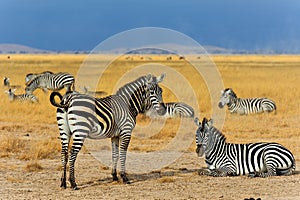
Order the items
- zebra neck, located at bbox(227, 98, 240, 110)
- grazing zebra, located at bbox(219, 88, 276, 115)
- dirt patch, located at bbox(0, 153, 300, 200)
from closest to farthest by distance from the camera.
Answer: dirt patch, located at bbox(0, 153, 300, 200) < grazing zebra, located at bbox(219, 88, 276, 115) < zebra neck, located at bbox(227, 98, 240, 110)

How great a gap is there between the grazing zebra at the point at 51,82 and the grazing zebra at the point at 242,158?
13315mm

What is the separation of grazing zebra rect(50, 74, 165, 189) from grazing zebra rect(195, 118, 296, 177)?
3.79ft

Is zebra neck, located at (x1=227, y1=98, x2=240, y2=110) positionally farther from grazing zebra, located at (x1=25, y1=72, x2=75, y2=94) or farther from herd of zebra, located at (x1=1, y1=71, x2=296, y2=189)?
herd of zebra, located at (x1=1, y1=71, x2=296, y2=189)

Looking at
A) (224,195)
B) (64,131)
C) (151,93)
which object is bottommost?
(224,195)

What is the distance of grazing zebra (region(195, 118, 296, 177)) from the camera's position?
360 inches

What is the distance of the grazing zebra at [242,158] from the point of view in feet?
30.0

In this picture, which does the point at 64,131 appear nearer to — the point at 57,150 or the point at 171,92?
the point at 57,150

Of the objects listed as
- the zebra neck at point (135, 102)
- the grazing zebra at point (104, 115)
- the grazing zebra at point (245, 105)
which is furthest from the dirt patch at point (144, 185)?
the grazing zebra at point (245, 105)

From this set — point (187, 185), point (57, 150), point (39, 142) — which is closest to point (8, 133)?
point (39, 142)

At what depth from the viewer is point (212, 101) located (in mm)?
19859

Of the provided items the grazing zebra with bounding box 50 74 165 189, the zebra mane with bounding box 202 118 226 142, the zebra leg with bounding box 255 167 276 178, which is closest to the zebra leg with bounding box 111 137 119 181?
the grazing zebra with bounding box 50 74 165 189

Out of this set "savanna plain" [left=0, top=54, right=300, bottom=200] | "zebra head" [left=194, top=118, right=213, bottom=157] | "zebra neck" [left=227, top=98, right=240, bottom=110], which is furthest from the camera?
"zebra neck" [left=227, top=98, right=240, bottom=110]

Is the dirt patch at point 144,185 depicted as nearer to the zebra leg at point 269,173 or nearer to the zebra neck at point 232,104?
the zebra leg at point 269,173

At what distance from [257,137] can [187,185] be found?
5.36 m
